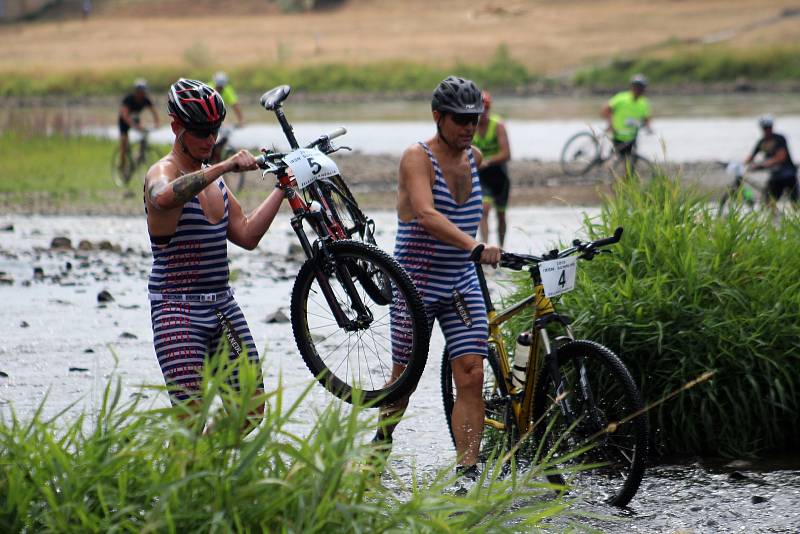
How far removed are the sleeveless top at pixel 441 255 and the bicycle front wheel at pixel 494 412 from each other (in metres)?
0.44

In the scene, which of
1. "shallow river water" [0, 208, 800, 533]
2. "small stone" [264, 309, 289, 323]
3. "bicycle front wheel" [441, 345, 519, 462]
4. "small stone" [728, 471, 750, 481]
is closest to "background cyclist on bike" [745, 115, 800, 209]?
"shallow river water" [0, 208, 800, 533]

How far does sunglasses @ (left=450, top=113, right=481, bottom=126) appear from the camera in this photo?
5846 millimetres

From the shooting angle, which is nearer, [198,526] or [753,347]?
[198,526]

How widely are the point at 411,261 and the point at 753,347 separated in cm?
181

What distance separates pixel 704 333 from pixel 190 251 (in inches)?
108

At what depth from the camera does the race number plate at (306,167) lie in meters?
5.71

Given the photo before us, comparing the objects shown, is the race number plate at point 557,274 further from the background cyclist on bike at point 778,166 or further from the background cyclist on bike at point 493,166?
the background cyclist on bike at point 778,166

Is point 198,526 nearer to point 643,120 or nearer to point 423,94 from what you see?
point 643,120

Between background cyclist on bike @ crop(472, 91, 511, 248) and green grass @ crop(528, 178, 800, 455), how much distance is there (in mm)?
6800

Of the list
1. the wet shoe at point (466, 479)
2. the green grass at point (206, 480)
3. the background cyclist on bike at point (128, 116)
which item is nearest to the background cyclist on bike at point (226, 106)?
the background cyclist on bike at point (128, 116)

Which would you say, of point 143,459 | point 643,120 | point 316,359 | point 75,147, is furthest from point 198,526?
point 75,147

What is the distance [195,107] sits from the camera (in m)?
5.08

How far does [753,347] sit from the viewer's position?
22.0 ft

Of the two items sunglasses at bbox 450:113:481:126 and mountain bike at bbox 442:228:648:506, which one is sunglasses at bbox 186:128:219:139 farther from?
mountain bike at bbox 442:228:648:506
